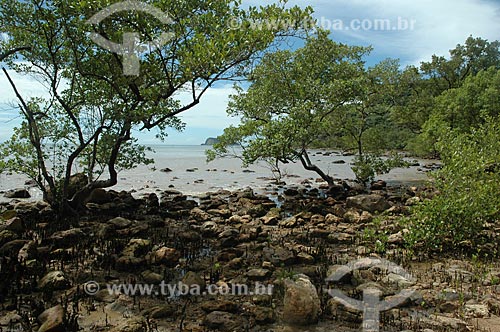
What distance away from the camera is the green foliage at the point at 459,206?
8148mm

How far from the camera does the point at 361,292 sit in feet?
20.6

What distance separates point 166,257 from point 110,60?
20.7ft

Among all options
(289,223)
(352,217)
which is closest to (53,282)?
(289,223)

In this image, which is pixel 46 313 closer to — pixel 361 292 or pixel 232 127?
pixel 361 292

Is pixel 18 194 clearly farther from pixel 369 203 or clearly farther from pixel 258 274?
pixel 369 203

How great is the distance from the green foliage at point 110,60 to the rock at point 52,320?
5976 millimetres

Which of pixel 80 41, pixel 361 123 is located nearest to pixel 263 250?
pixel 80 41

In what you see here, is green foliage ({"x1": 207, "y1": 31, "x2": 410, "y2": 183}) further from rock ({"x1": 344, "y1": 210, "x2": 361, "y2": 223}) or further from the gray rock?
the gray rock

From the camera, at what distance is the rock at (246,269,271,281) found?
696cm

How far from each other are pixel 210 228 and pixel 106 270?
348 cm

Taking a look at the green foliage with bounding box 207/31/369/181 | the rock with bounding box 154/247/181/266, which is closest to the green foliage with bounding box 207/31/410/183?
the green foliage with bounding box 207/31/369/181

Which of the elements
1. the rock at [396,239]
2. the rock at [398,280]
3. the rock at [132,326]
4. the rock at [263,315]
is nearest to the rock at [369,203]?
the rock at [396,239]

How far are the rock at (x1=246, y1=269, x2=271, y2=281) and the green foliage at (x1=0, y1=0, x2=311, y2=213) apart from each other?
16.2 ft

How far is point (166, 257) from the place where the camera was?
7629 millimetres
